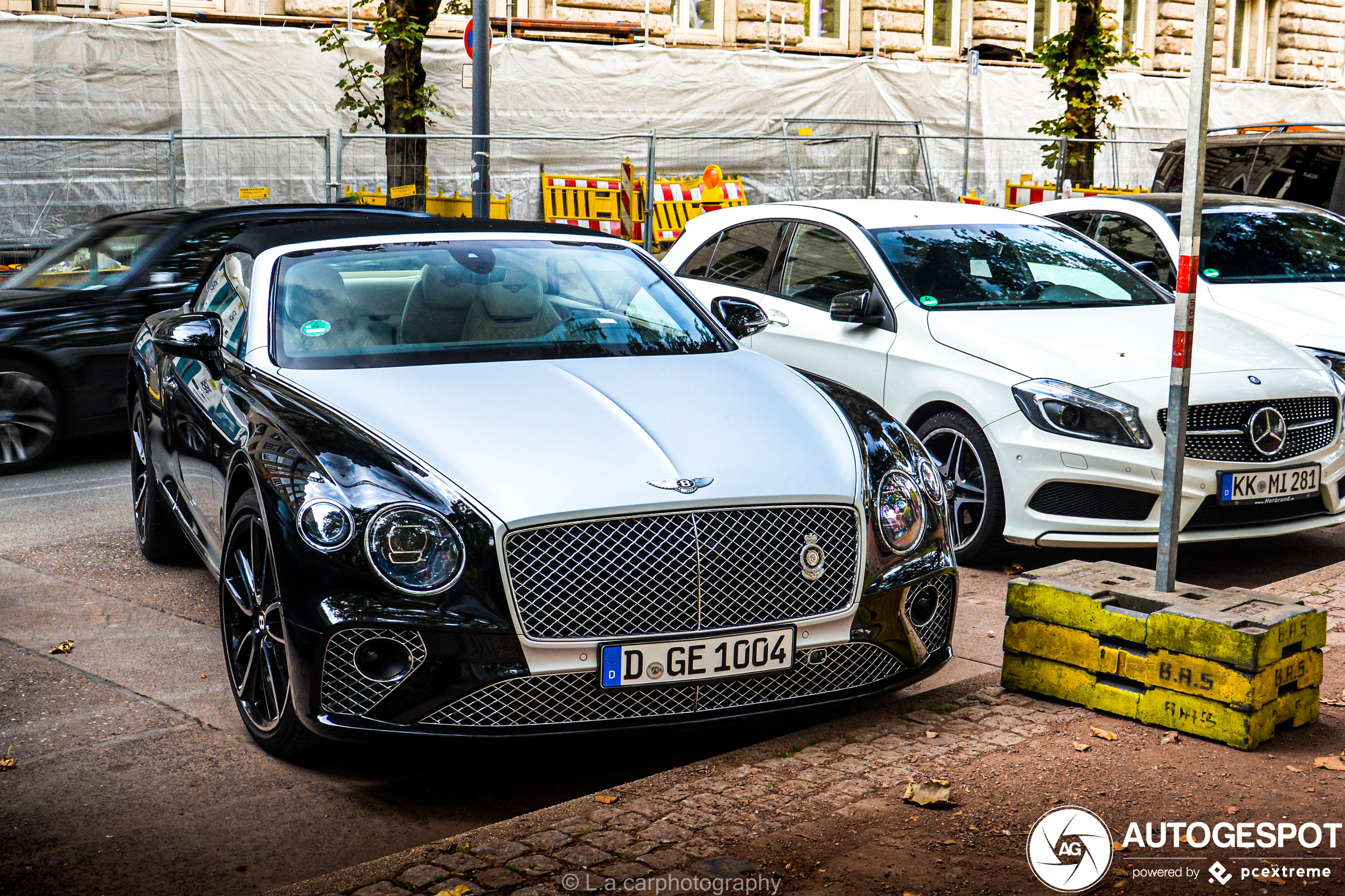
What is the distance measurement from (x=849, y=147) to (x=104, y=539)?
15544mm

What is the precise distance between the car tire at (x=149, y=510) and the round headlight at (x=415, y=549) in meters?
2.79

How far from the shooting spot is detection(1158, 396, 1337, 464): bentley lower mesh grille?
20.6 ft

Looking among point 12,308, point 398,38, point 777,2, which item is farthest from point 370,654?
point 777,2

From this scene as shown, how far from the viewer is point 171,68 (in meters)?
18.5

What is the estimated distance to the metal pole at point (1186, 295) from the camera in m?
4.42

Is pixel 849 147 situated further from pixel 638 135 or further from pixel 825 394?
pixel 825 394

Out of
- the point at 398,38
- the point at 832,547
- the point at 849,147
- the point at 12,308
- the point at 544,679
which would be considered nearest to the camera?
the point at 544,679

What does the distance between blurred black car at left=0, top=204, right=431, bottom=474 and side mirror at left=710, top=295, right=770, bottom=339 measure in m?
3.08

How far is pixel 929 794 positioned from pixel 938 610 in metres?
0.78

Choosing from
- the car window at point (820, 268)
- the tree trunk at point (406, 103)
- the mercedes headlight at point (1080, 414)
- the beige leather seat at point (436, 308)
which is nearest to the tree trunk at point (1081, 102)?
the tree trunk at point (406, 103)

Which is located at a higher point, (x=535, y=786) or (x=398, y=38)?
(x=398, y=38)

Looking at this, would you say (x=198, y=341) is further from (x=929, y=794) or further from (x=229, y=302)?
(x=929, y=794)

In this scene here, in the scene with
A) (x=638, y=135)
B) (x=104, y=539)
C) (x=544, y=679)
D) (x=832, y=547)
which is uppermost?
(x=638, y=135)

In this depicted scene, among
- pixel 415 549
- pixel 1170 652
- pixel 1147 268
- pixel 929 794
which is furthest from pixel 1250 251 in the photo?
pixel 415 549
